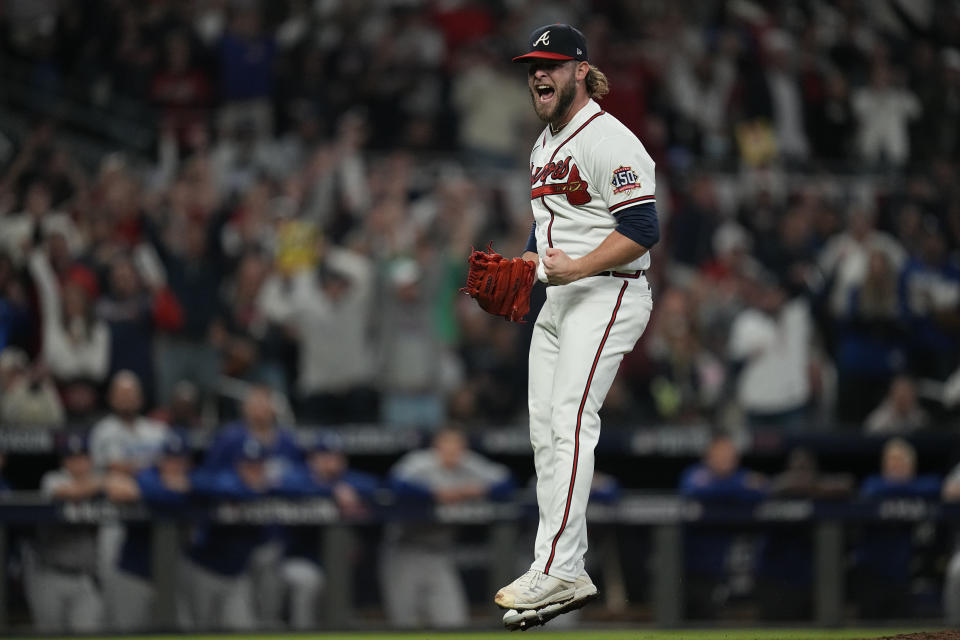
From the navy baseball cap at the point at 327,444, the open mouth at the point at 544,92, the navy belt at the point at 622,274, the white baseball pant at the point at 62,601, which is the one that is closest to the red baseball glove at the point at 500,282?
the navy belt at the point at 622,274

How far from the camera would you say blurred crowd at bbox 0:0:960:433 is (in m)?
10.7

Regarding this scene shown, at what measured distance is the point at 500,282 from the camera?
18.4ft

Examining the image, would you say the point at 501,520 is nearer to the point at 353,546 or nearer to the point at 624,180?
the point at 353,546

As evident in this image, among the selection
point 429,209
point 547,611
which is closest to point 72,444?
point 429,209

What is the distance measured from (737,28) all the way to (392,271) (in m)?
5.68

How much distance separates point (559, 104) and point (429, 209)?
6.77m

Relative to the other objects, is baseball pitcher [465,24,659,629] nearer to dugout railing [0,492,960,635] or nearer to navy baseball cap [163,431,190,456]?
dugout railing [0,492,960,635]

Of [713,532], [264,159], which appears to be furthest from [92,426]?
[713,532]

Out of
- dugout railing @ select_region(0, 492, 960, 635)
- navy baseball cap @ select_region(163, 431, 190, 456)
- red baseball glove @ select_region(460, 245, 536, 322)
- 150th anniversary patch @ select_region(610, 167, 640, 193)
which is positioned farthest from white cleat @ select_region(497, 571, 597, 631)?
navy baseball cap @ select_region(163, 431, 190, 456)

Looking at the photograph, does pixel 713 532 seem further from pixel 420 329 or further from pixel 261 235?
pixel 261 235

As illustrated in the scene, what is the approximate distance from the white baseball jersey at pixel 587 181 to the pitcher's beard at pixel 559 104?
0.07 meters

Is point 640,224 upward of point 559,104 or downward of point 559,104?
downward

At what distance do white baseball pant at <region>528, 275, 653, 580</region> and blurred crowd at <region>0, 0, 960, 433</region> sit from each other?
16.9ft

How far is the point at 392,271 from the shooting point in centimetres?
1086
